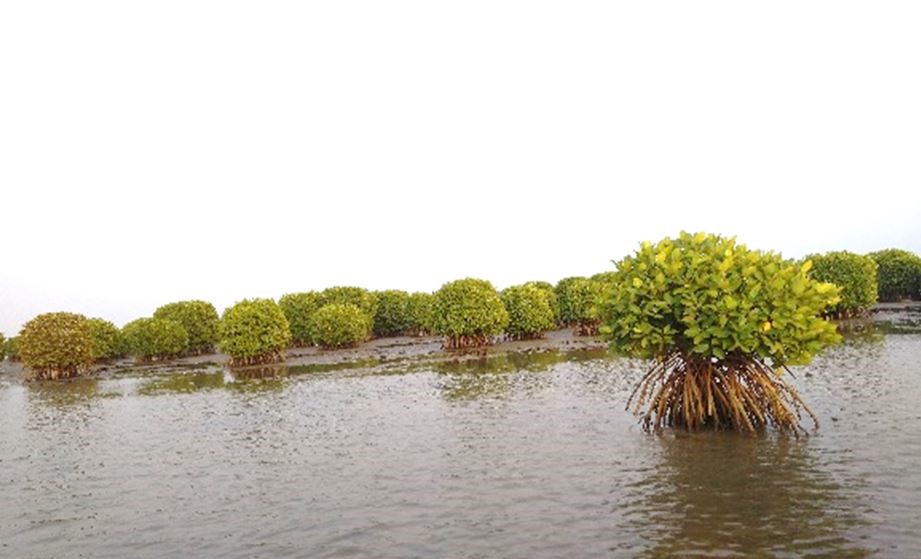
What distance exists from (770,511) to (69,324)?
45.1 metres

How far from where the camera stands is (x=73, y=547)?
13.3 meters

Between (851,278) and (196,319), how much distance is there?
48.3 meters

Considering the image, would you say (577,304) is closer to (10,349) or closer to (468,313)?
(468,313)

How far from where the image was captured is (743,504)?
13.2m

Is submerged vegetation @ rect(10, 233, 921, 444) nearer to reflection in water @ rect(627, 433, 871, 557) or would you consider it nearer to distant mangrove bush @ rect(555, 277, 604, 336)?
distant mangrove bush @ rect(555, 277, 604, 336)

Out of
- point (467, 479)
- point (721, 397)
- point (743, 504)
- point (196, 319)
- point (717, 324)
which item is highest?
point (196, 319)

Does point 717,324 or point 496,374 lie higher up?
point 717,324

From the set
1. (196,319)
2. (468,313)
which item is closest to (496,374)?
(468,313)

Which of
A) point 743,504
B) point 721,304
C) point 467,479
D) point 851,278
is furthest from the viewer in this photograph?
point 851,278

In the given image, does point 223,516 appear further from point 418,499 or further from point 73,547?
point 418,499

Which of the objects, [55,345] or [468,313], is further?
[468,313]

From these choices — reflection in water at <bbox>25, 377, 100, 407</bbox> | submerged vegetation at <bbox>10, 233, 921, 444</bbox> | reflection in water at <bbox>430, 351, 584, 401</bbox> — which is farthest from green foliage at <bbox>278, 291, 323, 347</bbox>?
reflection in water at <bbox>430, 351, 584, 401</bbox>

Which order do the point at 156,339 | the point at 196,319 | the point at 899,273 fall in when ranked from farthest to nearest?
1. the point at 899,273
2. the point at 196,319
3. the point at 156,339

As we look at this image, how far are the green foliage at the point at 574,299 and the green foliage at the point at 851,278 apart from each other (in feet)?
51.7
